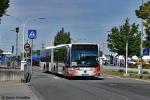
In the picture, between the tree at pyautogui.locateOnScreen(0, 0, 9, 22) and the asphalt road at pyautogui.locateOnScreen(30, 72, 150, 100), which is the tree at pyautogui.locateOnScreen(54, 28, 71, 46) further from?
the asphalt road at pyautogui.locateOnScreen(30, 72, 150, 100)

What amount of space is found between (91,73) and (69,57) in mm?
2320

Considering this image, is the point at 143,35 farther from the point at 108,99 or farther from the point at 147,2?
the point at 108,99

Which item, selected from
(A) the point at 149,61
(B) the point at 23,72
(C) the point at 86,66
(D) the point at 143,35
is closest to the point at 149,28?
(D) the point at 143,35

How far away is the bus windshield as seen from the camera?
44562 mm

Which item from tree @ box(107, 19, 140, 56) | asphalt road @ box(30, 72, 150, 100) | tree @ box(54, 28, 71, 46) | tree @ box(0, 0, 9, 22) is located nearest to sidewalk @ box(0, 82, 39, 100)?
asphalt road @ box(30, 72, 150, 100)

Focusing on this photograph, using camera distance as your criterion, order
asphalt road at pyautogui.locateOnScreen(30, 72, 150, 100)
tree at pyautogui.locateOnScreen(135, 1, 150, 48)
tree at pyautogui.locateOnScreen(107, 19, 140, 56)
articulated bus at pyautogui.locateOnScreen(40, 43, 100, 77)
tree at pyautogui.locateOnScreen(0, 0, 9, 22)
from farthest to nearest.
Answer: tree at pyautogui.locateOnScreen(107, 19, 140, 56), tree at pyautogui.locateOnScreen(135, 1, 150, 48), tree at pyautogui.locateOnScreen(0, 0, 9, 22), articulated bus at pyautogui.locateOnScreen(40, 43, 100, 77), asphalt road at pyautogui.locateOnScreen(30, 72, 150, 100)

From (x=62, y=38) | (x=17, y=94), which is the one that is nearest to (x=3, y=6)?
(x=17, y=94)

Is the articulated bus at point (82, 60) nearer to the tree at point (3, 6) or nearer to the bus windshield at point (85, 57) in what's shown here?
the bus windshield at point (85, 57)

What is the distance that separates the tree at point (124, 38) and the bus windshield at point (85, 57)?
6664cm

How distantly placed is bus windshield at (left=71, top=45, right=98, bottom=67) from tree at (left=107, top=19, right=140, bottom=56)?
6664 centimetres

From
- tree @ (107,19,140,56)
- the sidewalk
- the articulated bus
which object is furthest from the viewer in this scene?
tree @ (107,19,140,56)

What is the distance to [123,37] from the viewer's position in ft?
368

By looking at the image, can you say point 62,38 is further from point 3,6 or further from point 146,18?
point 3,6

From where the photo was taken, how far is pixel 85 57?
146 ft
